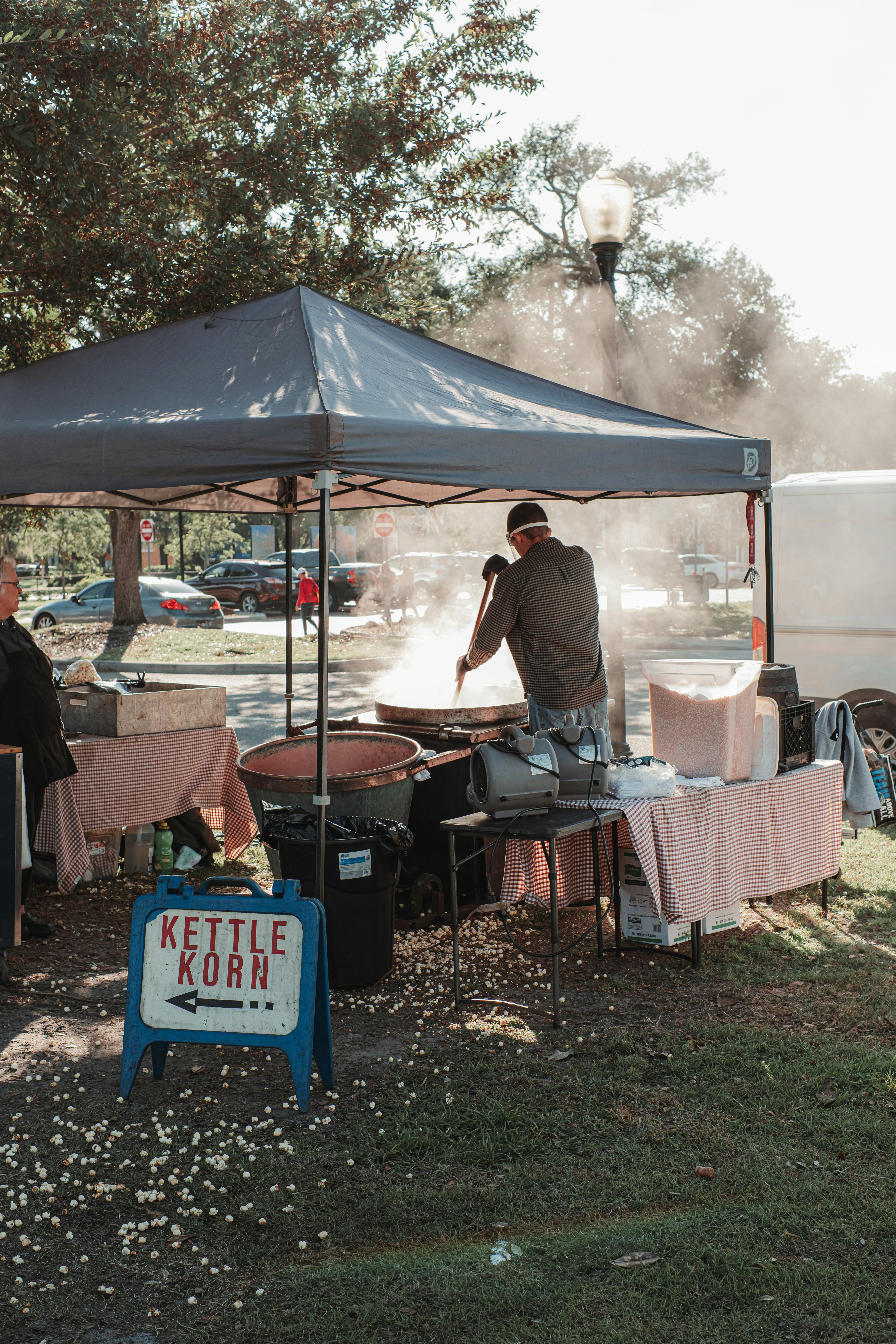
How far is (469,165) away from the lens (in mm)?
10336

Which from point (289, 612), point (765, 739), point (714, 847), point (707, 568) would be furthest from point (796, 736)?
point (707, 568)

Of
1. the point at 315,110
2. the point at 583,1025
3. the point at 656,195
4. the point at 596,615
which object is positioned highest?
the point at 656,195

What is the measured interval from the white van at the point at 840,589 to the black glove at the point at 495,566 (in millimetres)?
2652

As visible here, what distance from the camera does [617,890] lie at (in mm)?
5102

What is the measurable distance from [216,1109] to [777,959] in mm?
2766

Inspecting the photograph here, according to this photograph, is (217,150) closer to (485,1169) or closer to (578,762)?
(578,762)

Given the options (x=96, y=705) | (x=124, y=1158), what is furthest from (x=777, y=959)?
(x=96, y=705)

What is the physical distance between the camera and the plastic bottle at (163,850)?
6.57 metres

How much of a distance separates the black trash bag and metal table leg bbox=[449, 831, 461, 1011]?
26 cm

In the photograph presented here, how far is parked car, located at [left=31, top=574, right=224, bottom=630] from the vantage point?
24.3m

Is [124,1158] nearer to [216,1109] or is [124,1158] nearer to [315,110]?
[216,1109]

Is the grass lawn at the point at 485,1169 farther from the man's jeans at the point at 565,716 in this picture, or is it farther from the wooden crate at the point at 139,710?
the wooden crate at the point at 139,710

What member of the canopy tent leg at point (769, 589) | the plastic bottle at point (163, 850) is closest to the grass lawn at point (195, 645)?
the plastic bottle at point (163, 850)

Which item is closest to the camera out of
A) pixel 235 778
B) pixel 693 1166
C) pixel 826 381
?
pixel 693 1166
